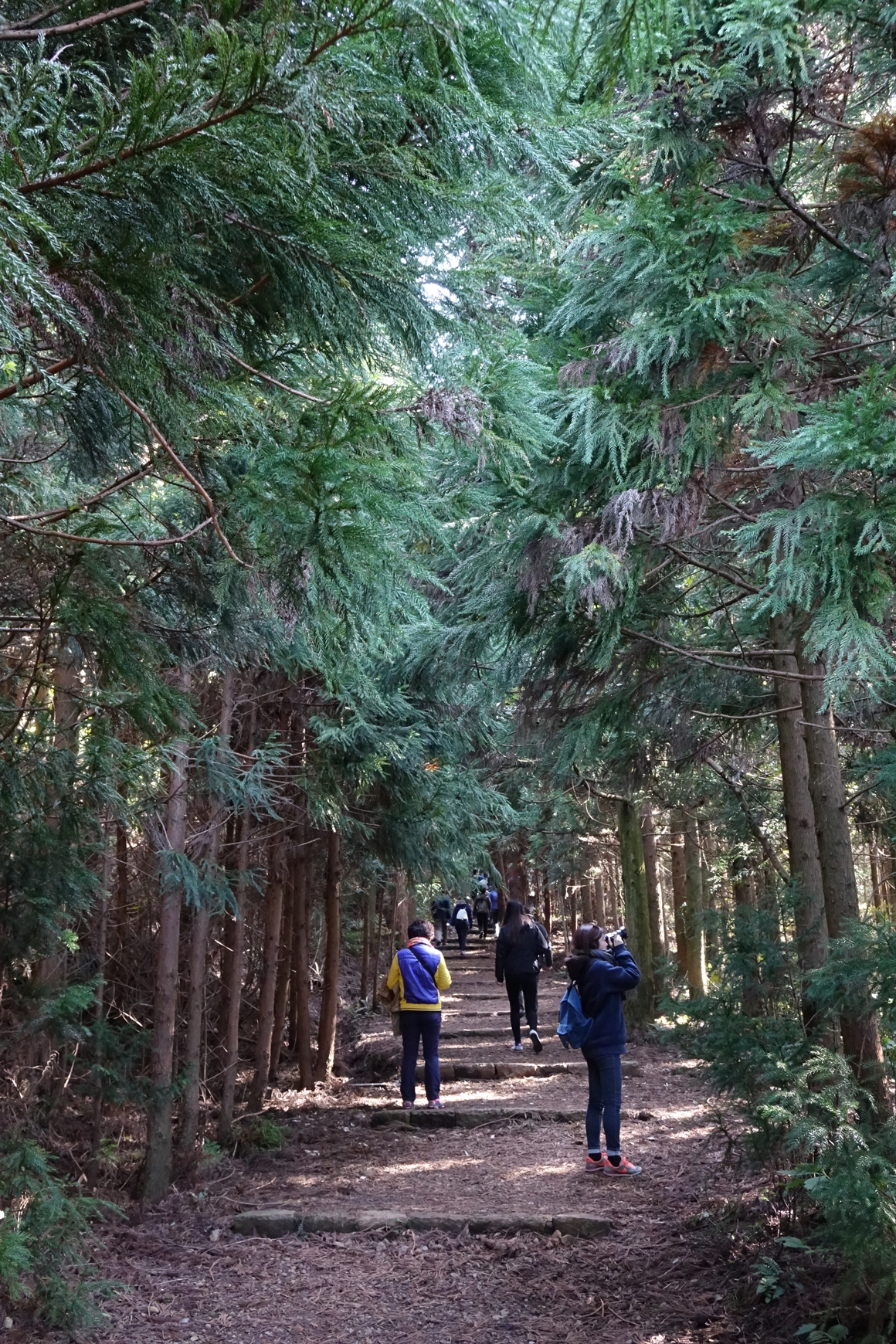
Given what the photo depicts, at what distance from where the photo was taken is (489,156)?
11.8ft

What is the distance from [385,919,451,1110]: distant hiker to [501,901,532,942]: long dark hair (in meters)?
2.54

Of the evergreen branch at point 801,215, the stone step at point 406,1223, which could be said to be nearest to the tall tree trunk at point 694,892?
the stone step at point 406,1223

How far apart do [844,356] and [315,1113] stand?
29.7ft

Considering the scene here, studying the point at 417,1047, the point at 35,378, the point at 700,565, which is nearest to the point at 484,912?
the point at 417,1047

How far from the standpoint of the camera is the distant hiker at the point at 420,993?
970 centimetres

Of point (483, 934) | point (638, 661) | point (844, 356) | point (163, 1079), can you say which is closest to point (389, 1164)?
point (163, 1079)

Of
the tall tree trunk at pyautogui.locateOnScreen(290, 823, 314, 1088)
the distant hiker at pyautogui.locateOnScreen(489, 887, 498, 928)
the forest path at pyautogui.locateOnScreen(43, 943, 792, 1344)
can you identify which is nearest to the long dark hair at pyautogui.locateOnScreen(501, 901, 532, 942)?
the tall tree trunk at pyautogui.locateOnScreen(290, 823, 314, 1088)

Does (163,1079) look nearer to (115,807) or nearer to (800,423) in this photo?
(115,807)

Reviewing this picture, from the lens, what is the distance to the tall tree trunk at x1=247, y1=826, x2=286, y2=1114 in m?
10.5

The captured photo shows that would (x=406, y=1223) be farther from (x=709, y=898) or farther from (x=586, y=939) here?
(x=709, y=898)

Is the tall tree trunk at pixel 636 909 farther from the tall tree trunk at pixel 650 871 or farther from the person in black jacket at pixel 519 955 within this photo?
the person in black jacket at pixel 519 955

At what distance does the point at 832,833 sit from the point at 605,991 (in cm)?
207

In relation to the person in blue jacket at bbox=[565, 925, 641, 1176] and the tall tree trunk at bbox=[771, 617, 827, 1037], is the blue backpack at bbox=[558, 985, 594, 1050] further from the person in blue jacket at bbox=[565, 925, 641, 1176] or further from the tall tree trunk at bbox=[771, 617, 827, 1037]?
the tall tree trunk at bbox=[771, 617, 827, 1037]

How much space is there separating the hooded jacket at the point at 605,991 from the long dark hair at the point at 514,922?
500 cm
